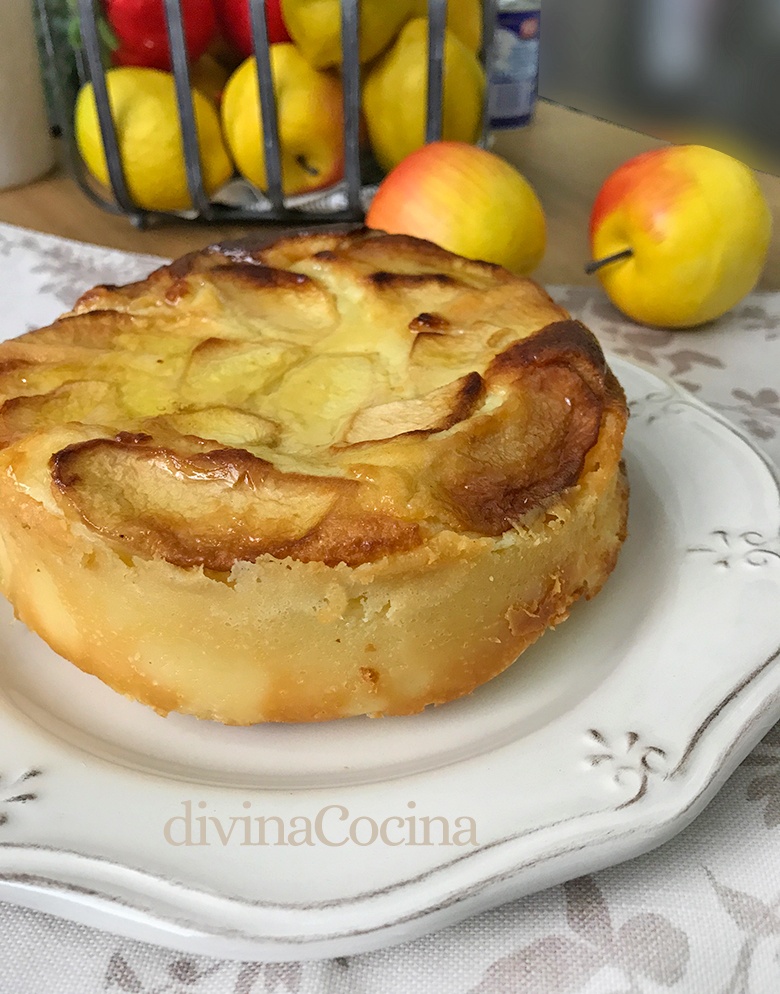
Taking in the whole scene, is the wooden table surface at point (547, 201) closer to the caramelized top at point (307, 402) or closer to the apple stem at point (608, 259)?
the apple stem at point (608, 259)

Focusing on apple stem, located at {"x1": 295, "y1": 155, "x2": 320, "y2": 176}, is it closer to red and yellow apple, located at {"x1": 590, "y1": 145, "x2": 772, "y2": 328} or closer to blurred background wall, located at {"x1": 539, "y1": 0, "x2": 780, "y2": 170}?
red and yellow apple, located at {"x1": 590, "y1": 145, "x2": 772, "y2": 328}

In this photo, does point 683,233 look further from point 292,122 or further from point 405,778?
point 405,778

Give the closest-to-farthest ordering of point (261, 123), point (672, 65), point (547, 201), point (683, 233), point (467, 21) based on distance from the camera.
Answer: point (683, 233) → point (261, 123) → point (467, 21) → point (547, 201) → point (672, 65)

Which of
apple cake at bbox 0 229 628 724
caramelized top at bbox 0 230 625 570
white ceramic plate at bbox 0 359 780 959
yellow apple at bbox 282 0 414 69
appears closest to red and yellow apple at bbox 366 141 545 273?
yellow apple at bbox 282 0 414 69

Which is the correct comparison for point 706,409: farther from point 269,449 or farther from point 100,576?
point 100,576

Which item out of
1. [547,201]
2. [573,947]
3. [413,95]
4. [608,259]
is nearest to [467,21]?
[413,95]

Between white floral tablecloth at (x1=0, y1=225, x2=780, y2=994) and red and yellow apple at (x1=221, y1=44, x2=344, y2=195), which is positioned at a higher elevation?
red and yellow apple at (x1=221, y1=44, x2=344, y2=195)
